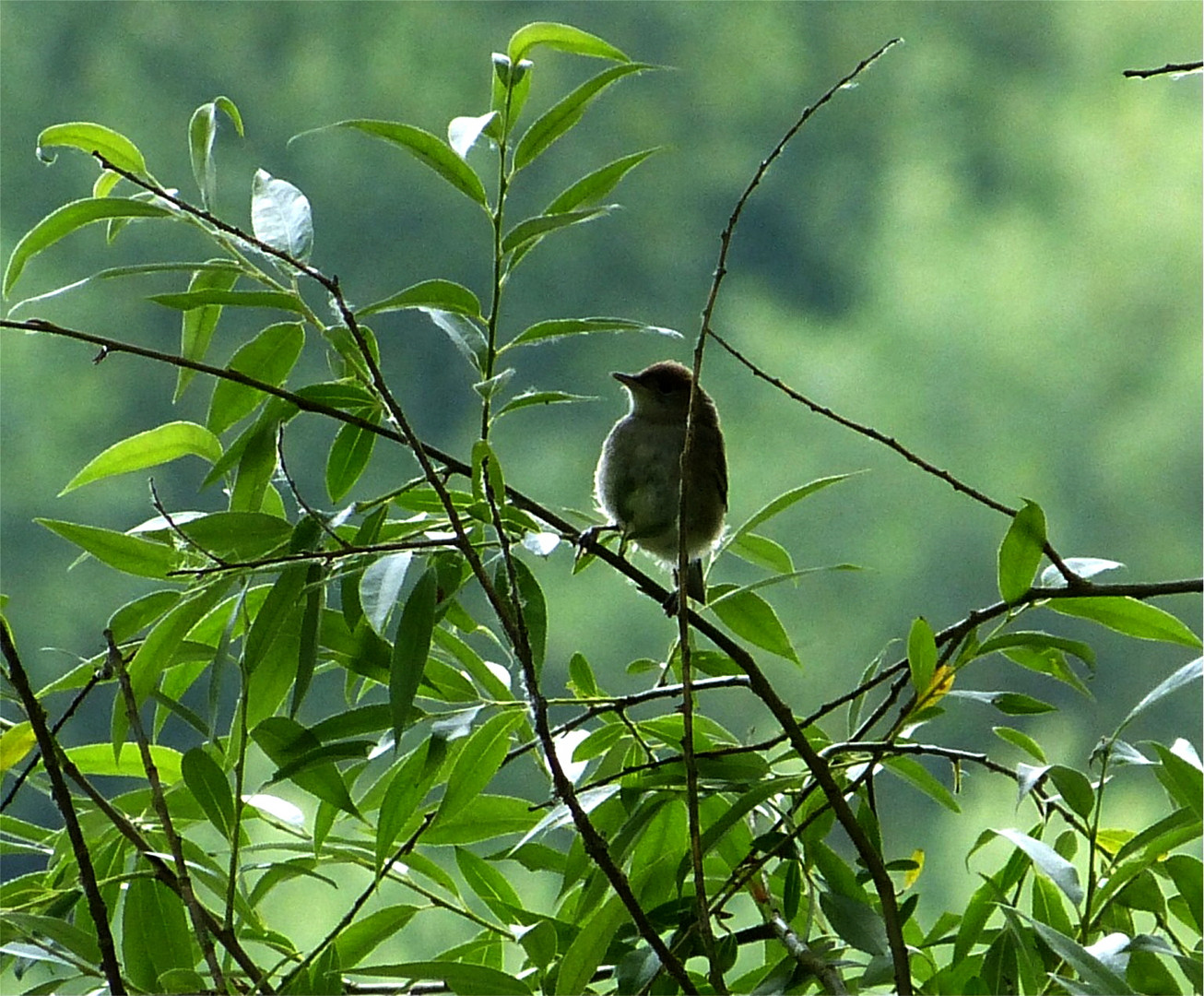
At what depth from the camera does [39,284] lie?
385cm

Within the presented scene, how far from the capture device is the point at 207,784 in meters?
0.66

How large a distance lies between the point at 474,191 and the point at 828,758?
1.06 feet

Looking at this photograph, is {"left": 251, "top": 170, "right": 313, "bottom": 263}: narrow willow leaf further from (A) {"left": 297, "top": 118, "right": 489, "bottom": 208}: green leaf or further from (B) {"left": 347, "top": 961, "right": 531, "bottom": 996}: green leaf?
(B) {"left": 347, "top": 961, "right": 531, "bottom": 996}: green leaf

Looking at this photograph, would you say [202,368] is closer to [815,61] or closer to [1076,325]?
[815,61]

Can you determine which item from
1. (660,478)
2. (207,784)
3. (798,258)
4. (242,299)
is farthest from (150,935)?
(798,258)

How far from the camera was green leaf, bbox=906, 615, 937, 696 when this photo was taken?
658 mm

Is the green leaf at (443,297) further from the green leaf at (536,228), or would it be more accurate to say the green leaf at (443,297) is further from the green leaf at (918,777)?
the green leaf at (918,777)

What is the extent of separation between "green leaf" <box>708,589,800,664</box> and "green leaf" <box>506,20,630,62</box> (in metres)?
0.31

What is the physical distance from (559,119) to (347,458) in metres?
0.21

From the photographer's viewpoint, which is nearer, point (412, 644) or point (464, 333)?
point (412, 644)

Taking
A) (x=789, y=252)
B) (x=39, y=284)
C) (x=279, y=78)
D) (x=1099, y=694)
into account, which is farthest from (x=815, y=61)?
(x=39, y=284)

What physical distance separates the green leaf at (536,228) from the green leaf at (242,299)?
4.1 inches

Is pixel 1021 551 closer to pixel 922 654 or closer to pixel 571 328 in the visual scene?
pixel 922 654

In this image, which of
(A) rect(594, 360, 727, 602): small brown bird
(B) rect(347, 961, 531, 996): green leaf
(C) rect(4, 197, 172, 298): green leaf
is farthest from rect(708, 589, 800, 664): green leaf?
(A) rect(594, 360, 727, 602): small brown bird
